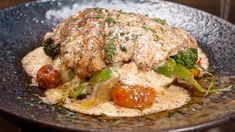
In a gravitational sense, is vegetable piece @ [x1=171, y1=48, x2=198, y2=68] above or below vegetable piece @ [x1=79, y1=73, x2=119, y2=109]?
above

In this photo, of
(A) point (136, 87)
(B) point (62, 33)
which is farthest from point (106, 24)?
(A) point (136, 87)

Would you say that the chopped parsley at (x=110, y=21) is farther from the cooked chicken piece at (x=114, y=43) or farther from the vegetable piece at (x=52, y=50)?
the vegetable piece at (x=52, y=50)

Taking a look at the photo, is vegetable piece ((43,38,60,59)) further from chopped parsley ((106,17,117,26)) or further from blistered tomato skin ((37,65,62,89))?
chopped parsley ((106,17,117,26))

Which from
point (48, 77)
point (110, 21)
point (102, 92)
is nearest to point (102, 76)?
point (102, 92)

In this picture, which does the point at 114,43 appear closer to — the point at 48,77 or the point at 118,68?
the point at 118,68

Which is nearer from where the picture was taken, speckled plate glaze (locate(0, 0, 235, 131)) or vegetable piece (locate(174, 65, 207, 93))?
speckled plate glaze (locate(0, 0, 235, 131))

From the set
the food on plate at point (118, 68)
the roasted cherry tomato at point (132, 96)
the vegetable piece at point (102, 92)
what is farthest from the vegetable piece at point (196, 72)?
the vegetable piece at point (102, 92)

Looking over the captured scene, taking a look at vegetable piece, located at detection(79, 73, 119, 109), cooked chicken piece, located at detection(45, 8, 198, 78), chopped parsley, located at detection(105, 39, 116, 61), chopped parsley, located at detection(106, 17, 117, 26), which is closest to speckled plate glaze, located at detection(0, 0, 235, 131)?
vegetable piece, located at detection(79, 73, 119, 109)
